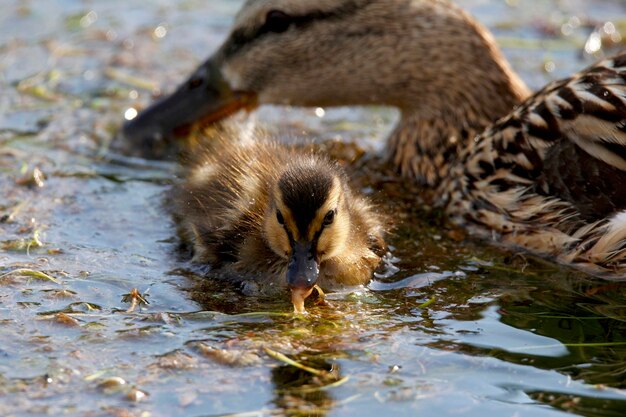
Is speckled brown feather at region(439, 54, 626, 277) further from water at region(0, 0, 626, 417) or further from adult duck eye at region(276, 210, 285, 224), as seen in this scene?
adult duck eye at region(276, 210, 285, 224)

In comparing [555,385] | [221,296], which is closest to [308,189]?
[221,296]

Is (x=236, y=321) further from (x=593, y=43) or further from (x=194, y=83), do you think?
(x=593, y=43)

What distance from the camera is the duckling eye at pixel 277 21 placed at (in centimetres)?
700

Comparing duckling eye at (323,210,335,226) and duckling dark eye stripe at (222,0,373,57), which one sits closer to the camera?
duckling eye at (323,210,335,226)

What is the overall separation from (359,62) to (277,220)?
2.37 metres

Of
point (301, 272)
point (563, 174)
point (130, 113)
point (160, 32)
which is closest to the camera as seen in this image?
point (301, 272)

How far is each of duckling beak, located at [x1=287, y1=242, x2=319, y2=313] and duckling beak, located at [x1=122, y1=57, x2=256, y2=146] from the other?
2.53 metres

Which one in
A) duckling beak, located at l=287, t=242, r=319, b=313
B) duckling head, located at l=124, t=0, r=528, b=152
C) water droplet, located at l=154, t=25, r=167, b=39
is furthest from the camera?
water droplet, located at l=154, t=25, r=167, b=39

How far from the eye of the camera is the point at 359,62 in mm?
7047

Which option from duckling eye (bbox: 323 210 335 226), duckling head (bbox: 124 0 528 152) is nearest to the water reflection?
duckling eye (bbox: 323 210 335 226)

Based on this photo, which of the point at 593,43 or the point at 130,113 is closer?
the point at 130,113

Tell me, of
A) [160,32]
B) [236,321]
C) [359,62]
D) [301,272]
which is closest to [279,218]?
[301,272]

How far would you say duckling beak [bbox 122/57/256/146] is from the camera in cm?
716

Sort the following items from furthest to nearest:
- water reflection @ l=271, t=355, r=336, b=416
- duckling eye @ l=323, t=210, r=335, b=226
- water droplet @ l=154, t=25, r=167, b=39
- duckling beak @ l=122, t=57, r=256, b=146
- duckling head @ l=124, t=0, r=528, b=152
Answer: water droplet @ l=154, t=25, r=167, b=39 → duckling beak @ l=122, t=57, r=256, b=146 → duckling head @ l=124, t=0, r=528, b=152 → duckling eye @ l=323, t=210, r=335, b=226 → water reflection @ l=271, t=355, r=336, b=416
